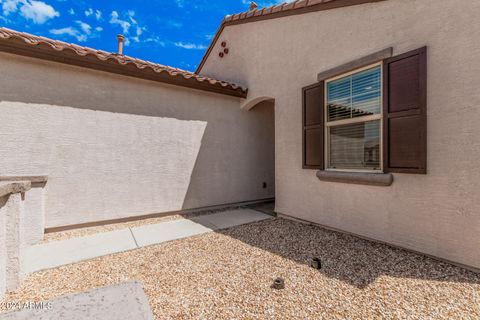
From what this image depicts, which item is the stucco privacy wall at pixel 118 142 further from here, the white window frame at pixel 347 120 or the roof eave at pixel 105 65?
the white window frame at pixel 347 120

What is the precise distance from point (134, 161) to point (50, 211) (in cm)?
202

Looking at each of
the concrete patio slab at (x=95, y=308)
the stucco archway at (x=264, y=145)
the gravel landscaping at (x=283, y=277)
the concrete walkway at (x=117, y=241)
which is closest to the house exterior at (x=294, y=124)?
the stucco archway at (x=264, y=145)

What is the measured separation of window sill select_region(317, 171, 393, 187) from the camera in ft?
12.9

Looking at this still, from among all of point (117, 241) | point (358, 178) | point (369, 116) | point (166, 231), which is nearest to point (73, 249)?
point (117, 241)

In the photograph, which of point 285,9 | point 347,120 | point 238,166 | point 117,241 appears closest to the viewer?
point 117,241

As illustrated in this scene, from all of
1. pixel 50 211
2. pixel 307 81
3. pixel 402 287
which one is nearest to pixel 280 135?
pixel 307 81

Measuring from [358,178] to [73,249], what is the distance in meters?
5.59

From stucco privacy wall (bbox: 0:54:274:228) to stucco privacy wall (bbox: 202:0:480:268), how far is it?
1942mm

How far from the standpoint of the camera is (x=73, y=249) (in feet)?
13.4

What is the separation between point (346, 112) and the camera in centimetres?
470

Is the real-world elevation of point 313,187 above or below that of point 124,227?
above

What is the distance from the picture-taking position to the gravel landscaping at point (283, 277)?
8.04 feet

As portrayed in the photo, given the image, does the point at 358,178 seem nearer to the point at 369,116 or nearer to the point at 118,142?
the point at 369,116

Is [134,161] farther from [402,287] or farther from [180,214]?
[402,287]
